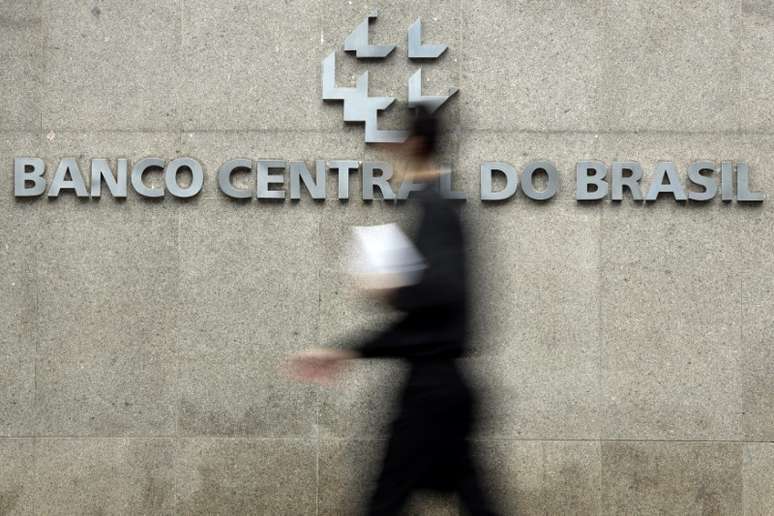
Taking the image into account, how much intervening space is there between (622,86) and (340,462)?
10.2 feet

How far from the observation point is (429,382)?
365 cm

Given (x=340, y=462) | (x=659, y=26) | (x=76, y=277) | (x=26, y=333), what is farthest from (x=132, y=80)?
(x=659, y=26)

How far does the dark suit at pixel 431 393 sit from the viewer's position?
11.9 ft

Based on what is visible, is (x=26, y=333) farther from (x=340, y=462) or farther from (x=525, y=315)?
(x=525, y=315)

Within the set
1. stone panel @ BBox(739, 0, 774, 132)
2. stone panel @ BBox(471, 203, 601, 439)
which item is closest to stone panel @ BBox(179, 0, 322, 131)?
stone panel @ BBox(471, 203, 601, 439)

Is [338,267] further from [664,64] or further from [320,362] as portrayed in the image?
[320,362]

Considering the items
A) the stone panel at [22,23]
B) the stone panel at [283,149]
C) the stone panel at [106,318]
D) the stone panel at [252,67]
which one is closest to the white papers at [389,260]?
the stone panel at [283,149]

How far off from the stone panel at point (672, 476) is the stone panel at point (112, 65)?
3.72 meters

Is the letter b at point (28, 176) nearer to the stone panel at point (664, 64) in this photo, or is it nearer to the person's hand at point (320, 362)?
the stone panel at point (664, 64)

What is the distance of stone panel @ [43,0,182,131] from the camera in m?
6.66

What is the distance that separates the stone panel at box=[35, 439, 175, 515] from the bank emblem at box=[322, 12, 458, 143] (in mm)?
2469

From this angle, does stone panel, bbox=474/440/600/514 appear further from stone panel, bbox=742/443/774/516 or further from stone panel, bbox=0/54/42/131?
stone panel, bbox=0/54/42/131

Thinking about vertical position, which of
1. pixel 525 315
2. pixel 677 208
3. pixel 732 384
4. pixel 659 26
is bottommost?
pixel 732 384

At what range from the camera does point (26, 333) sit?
6.59 meters
